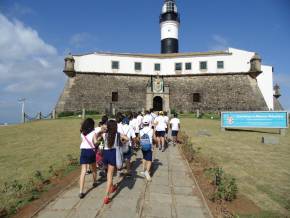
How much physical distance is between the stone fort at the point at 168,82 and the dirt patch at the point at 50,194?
24.5 metres

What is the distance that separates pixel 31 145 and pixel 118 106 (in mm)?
20628

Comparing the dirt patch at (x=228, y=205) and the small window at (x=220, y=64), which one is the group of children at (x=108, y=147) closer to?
the dirt patch at (x=228, y=205)

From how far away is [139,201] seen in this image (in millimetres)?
5887

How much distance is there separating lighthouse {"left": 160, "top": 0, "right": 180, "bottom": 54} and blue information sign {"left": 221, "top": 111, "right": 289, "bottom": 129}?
2452 cm

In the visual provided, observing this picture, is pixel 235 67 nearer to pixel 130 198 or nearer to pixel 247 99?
pixel 247 99

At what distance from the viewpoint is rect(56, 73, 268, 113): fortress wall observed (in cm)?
3272

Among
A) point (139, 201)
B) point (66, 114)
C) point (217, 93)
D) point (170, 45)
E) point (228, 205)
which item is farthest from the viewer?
point (170, 45)

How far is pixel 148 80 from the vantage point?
116ft

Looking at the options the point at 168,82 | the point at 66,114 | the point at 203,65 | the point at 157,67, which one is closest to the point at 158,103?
the point at 168,82

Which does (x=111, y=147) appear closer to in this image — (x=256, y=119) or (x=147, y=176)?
(x=147, y=176)

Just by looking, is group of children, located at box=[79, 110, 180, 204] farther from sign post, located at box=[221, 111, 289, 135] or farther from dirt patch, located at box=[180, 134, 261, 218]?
sign post, located at box=[221, 111, 289, 135]

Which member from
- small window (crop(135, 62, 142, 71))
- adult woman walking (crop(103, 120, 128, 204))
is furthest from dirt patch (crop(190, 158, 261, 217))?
small window (crop(135, 62, 142, 71))

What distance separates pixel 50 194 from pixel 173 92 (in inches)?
1157

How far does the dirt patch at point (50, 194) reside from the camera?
5.42 metres
